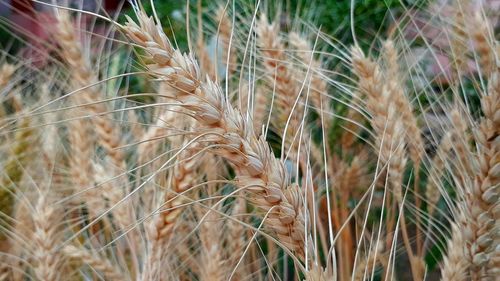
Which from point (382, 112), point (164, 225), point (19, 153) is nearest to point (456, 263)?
point (382, 112)

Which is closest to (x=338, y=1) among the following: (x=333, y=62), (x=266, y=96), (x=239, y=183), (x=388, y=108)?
(x=333, y=62)

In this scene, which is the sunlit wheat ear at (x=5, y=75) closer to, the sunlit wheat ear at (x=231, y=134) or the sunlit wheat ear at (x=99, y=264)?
the sunlit wheat ear at (x=99, y=264)

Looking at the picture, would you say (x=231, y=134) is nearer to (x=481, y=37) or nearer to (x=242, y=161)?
(x=242, y=161)

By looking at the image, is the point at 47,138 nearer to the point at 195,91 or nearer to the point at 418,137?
the point at 418,137

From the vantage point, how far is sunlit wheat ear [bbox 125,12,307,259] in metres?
0.57

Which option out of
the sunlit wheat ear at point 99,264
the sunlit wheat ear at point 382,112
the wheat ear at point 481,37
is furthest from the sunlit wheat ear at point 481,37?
the sunlit wheat ear at point 99,264

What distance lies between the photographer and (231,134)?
58 cm

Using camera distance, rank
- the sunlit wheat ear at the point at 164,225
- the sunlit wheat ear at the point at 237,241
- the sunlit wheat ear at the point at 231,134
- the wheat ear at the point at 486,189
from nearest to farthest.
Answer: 1. the sunlit wheat ear at the point at 231,134
2. the wheat ear at the point at 486,189
3. the sunlit wheat ear at the point at 164,225
4. the sunlit wheat ear at the point at 237,241

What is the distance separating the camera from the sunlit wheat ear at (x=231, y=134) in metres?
0.57

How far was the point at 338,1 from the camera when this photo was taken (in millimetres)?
2000

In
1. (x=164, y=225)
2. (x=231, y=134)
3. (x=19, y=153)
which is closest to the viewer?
(x=231, y=134)

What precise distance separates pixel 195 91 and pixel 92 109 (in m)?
0.54

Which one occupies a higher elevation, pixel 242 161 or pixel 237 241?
pixel 242 161

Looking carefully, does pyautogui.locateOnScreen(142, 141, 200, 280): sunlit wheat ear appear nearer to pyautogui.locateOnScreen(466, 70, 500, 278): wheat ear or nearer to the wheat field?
the wheat field
